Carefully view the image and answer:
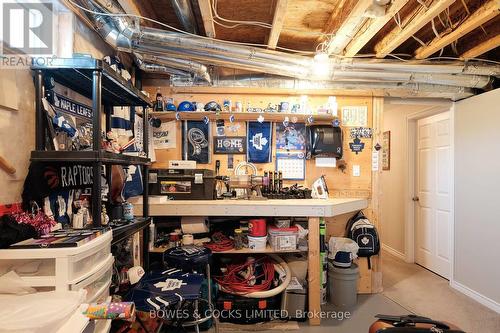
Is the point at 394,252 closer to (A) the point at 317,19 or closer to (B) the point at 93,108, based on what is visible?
(A) the point at 317,19

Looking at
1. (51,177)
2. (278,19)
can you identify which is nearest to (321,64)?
(278,19)

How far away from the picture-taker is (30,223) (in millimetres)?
1143

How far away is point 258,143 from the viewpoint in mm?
2863

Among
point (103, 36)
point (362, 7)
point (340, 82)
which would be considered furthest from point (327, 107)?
point (103, 36)

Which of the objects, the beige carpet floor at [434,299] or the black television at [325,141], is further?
the black television at [325,141]

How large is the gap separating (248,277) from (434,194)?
116 inches

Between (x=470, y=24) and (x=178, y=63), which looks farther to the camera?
(x=178, y=63)

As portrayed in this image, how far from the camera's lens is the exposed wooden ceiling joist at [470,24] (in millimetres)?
1739


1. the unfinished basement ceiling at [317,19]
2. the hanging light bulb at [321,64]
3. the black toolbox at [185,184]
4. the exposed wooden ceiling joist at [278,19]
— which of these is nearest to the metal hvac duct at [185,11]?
the unfinished basement ceiling at [317,19]

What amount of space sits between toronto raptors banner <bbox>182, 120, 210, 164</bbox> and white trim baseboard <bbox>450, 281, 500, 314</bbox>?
10.8ft

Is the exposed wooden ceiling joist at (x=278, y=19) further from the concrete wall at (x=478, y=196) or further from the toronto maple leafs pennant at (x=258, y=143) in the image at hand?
the concrete wall at (x=478, y=196)

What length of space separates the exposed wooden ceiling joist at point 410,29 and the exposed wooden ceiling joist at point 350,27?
36 centimetres

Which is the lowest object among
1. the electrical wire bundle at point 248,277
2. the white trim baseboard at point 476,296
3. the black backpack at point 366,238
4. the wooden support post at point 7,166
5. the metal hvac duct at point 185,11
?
the white trim baseboard at point 476,296

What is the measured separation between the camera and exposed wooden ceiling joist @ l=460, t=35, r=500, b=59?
216 cm
